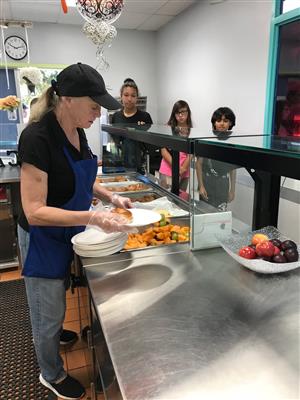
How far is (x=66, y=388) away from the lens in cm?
162

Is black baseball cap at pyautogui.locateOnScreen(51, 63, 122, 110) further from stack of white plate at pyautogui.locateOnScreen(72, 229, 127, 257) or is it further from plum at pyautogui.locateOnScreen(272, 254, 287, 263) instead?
plum at pyautogui.locateOnScreen(272, 254, 287, 263)

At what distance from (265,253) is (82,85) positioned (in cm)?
85

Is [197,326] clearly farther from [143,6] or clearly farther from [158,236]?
[143,6]

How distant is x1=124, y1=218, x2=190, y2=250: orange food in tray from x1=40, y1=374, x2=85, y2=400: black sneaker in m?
0.75

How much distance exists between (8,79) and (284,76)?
4.36 metres

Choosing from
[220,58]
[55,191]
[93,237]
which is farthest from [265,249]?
[220,58]

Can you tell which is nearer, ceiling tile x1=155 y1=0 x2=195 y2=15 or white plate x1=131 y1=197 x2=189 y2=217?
white plate x1=131 y1=197 x2=189 y2=217

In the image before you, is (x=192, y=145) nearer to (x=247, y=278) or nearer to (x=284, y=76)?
(x=247, y=278)

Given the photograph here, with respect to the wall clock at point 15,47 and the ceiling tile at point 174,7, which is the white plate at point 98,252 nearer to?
the ceiling tile at point 174,7

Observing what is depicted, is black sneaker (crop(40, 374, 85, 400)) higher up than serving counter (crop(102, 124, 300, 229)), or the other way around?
serving counter (crop(102, 124, 300, 229))

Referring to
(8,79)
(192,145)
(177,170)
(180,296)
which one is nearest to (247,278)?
(180,296)

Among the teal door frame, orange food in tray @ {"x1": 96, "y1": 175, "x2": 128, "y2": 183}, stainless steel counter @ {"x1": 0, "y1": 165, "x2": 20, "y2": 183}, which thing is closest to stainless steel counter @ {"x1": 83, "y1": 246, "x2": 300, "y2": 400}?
orange food in tray @ {"x1": 96, "y1": 175, "x2": 128, "y2": 183}

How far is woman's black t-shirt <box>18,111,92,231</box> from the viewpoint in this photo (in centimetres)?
120

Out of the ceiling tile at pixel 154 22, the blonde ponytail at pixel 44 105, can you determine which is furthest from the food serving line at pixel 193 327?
the ceiling tile at pixel 154 22
